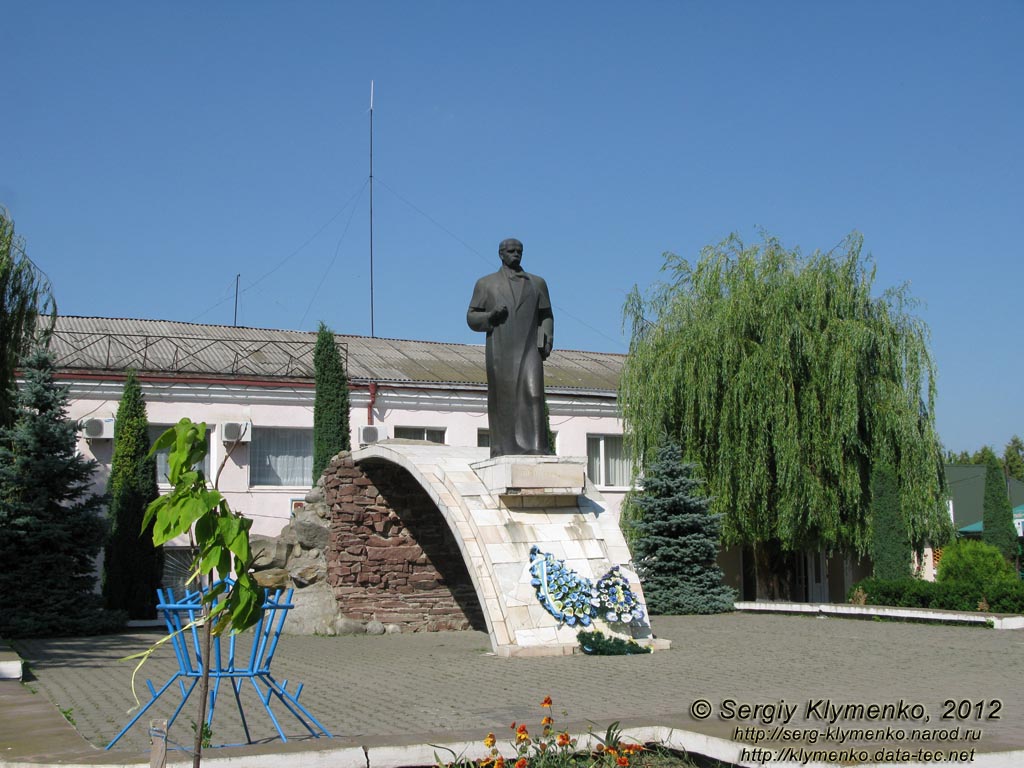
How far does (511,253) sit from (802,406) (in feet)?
28.2

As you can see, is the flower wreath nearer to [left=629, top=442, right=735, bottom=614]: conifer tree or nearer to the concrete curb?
the concrete curb

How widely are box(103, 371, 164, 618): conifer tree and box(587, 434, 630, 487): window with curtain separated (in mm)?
10055

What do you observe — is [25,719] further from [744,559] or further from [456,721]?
[744,559]

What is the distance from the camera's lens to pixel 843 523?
20.4 metres

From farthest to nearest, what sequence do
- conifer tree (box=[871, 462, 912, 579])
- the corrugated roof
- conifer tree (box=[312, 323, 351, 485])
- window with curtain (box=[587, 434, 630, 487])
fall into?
window with curtain (box=[587, 434, 630, 487])
the corrugated roof
conifer tree (box=[312, 323, 351, 485])
conifer tree (box=[871, 462, 912, 579])

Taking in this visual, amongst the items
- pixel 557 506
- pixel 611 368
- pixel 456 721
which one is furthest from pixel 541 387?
pixel 611 368

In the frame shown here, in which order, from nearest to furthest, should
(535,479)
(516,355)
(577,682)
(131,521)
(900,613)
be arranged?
1. (577,682)
2. (535,479)
3. (516,355)
4. (900,613)
5. (131,521)

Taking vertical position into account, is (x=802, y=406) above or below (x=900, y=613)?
above

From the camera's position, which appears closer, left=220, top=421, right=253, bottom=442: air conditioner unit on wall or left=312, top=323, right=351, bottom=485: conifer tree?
left=312, top=323, right=351, bottom=485: conifer tree

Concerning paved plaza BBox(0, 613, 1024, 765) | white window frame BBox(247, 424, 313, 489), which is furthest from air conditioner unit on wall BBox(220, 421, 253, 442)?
paved plaza BBox(0, 613, 1024, 765)

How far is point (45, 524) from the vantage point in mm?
17578

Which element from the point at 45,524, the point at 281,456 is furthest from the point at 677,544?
the point at 45,524

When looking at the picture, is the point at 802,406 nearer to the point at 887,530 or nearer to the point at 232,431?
the point at 887,530

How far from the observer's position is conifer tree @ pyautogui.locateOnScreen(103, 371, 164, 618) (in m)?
19.4
